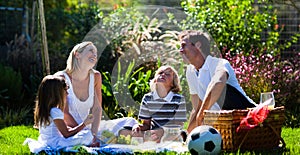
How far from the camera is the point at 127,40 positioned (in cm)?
786

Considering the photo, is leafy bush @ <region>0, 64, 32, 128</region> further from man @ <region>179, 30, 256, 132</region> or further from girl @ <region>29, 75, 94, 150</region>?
man @ <region>179, 30, 256, 132</region>

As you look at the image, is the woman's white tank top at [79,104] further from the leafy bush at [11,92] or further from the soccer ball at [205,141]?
the leafy bush at [11,92]

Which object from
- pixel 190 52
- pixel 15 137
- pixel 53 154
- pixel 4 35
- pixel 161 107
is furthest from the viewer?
pixel 4 35

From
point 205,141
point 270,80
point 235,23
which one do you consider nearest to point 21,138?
point 205,141

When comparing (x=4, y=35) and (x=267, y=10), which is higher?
(x=267, y=10)

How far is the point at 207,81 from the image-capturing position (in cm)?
497

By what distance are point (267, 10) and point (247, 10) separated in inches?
24.4

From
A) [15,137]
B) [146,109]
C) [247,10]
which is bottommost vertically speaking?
[15,137]

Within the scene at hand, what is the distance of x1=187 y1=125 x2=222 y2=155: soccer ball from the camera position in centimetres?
428

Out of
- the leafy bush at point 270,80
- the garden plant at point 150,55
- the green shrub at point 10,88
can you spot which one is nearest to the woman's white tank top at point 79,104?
the garden plant at point 150,55

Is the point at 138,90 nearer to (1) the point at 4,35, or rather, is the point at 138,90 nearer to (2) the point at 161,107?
(2) the point at 161,107

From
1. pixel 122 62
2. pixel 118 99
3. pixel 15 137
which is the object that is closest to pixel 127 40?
pixel 122 62

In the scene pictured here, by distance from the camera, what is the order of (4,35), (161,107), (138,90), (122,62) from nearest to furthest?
1. (161,107)
2. (138,90)
3. (122,62)
4. (4,35)

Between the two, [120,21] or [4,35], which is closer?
[120,21]
